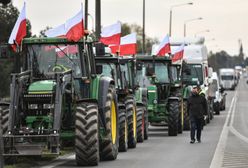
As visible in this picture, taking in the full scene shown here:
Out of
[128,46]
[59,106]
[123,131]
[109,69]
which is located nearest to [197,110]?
[109,69]

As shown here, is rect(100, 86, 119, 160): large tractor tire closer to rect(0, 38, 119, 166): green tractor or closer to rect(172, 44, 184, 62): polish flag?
rect(0, 38, 119, 166): green tractor

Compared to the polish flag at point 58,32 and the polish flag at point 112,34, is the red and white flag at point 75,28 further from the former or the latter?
the polish flag at point 112,34

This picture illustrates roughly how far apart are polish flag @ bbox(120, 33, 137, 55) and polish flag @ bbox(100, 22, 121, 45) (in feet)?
7.87

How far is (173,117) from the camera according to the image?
27125mm

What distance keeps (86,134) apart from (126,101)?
22.9ft

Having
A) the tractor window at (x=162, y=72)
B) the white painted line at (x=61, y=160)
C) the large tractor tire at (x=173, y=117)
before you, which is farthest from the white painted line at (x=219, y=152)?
the white painted line at (x=61, y=160)

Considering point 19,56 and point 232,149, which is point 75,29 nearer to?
point 19,56

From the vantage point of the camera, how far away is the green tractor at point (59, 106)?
1478 cm

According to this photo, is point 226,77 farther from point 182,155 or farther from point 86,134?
point 86,134

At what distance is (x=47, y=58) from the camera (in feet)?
54.8

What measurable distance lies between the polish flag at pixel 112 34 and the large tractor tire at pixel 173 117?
4.53 metres

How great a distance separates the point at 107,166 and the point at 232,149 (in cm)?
579

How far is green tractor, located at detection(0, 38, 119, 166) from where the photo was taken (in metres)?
14.8

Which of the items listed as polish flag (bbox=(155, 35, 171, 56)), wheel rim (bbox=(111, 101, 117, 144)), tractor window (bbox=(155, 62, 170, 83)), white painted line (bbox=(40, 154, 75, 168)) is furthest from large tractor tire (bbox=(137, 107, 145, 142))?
polish flag (bbox=(155, 35, 171, 56))
